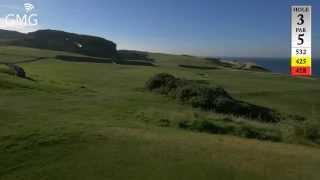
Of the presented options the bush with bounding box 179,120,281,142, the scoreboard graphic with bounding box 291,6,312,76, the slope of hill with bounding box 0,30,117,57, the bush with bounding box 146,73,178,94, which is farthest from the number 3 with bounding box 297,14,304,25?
the slope of hill with bounding box 0,30,117,57

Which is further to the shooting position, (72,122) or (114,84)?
(114,84)

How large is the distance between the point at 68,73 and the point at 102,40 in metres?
122

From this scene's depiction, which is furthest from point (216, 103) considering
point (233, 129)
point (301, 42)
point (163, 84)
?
point (301, 42)

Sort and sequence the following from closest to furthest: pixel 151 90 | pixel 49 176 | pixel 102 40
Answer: pixel 49 176, pixel 151 90, pixel 102 40

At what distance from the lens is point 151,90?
54469 mm

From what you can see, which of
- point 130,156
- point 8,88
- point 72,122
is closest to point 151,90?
point 8,88

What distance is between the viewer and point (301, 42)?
19938 millimetres

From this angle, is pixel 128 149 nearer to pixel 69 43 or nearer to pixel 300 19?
pixel 300 19

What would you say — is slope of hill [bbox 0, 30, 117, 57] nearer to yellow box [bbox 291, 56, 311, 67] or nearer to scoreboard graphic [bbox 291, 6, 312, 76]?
scoreboard graphic [bbox 291, 6, 312, 76]

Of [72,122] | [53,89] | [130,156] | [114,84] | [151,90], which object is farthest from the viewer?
[114,84]

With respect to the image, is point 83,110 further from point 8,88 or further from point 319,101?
point 319,101

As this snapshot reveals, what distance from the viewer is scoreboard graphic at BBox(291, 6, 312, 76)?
1980cm

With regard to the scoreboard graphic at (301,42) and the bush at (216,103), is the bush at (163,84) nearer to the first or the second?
the bush at (216,103)

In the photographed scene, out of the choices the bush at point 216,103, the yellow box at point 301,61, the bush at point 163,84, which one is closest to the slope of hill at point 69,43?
the bush at point 163,84
